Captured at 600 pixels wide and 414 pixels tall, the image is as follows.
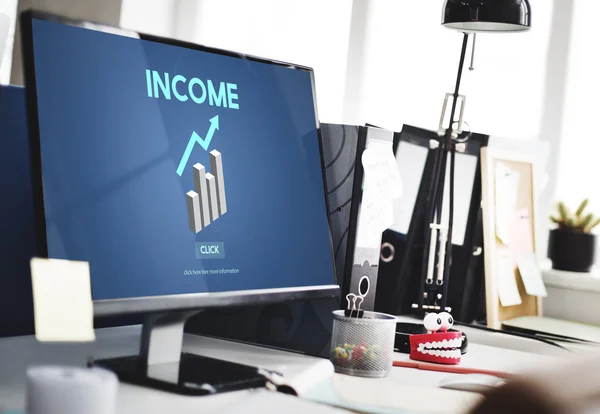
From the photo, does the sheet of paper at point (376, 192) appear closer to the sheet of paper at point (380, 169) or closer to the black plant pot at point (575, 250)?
the sheet of paper at point (380, 169)

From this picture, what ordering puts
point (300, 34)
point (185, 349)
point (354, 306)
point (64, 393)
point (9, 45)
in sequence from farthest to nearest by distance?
point (300, 34) < point (9, 45) < point (354, 306) < point (185, 349) < point (64, 393)

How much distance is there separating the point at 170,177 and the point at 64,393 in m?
0.38

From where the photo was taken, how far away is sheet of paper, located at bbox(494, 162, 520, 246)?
7.17 ft

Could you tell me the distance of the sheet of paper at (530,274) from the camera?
227cm

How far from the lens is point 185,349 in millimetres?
1207

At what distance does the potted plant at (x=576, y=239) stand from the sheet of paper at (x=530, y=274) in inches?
11.3

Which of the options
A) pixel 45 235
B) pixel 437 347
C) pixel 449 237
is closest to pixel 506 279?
pixel 449 237

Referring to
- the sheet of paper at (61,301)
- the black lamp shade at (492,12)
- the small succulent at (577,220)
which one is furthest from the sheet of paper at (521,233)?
the sheet of paper at (61,301)

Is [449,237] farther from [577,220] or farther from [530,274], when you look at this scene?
[577,220]

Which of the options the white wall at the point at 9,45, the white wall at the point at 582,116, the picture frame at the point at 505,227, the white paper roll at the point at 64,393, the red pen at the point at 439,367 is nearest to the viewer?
the white paper roll at the point at 64,393

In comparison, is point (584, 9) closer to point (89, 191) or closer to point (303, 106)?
point (303, 106)

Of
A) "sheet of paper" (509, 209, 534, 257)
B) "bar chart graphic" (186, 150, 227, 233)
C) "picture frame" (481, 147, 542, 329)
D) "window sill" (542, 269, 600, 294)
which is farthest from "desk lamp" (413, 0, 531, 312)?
"bar chart graphic" (186, 150, 227, 233)

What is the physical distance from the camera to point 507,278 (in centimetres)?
222

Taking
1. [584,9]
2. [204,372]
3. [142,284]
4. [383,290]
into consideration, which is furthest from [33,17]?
[584,9]
